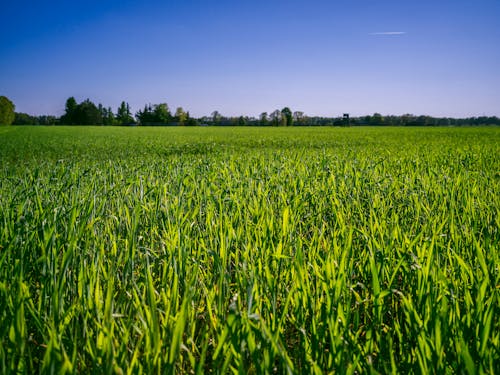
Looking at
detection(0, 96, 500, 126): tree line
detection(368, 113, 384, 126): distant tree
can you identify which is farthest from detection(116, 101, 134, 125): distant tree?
detection(368, 113, 384, 126): distant tree

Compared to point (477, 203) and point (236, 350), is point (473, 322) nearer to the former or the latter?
point (236, 350)

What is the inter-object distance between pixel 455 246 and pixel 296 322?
1.26 meters

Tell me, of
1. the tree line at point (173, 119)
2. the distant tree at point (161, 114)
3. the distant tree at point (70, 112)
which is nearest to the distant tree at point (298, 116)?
the tree line at point (173, 119)

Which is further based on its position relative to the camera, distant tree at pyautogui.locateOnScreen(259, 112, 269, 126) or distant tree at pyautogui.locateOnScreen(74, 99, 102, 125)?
distant tree at pyautogui.locateOnScreen(259, 112, 269, 126)

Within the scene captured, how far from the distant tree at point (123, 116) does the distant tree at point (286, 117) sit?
56184 mm

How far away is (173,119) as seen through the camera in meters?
125

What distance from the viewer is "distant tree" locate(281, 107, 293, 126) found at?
114 meters

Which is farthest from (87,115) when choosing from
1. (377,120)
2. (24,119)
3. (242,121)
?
(377,120)

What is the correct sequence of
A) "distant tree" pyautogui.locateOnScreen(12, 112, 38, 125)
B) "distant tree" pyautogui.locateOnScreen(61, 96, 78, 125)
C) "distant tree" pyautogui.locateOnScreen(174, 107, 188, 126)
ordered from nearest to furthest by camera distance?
"distant tree" pyautogui.locateOnScreen(61, 96, 78, 125) < "distant tree" pyautogui.locateOnScreen(12, 112, 38, 125) < "distant tree" pyautogui.locateOnScreen(174, 107, 188, 126)

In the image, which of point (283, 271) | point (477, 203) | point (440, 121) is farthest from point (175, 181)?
point (440, 121)

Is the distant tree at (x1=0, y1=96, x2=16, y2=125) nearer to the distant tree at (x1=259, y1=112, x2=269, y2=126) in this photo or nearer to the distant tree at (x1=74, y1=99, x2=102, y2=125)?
the distant tree at (x1=74, y1=99, x2=102, y2=125)

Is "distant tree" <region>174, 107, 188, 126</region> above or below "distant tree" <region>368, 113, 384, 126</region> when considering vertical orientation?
above

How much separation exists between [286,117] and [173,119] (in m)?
42.8

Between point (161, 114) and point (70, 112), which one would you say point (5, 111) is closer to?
point (70, 112)
